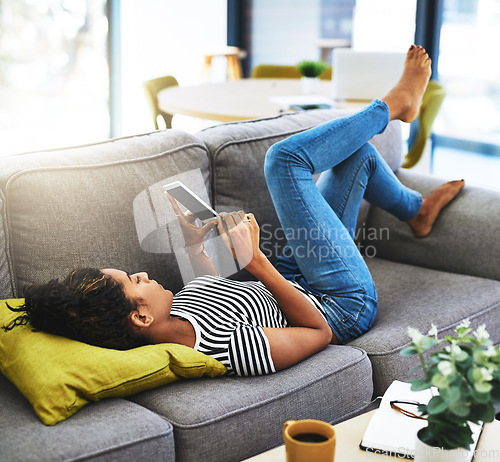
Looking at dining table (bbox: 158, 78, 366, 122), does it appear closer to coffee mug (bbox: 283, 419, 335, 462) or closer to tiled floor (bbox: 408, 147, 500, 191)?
tiled floor (bbox: 408, 147, 500, 191)

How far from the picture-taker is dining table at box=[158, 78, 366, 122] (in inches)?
111

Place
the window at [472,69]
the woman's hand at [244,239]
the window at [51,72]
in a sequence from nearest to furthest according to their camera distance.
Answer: the woman's hand at [244,239] → the window at [472,69] → the window at [51,72]

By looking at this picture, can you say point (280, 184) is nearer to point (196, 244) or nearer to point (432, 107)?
point (196, 244)

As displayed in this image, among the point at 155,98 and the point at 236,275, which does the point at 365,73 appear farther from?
the point at 236,275

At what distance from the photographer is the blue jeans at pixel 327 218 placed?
5.60 ft

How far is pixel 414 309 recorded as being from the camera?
1826 mm

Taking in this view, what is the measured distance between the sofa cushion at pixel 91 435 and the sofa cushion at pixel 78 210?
0.37 metres

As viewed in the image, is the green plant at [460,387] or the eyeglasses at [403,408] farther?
the eyeglasses at [403,408]

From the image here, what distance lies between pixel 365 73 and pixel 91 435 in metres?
2.31

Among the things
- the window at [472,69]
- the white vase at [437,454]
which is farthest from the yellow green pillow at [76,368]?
the window at [472,69]

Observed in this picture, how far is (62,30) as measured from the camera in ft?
15.9

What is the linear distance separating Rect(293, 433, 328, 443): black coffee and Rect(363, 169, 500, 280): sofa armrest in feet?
3.99

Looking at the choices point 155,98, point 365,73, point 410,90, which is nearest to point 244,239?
point 410,90

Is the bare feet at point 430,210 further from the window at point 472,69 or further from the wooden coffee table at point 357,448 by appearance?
the window at point 472,69
